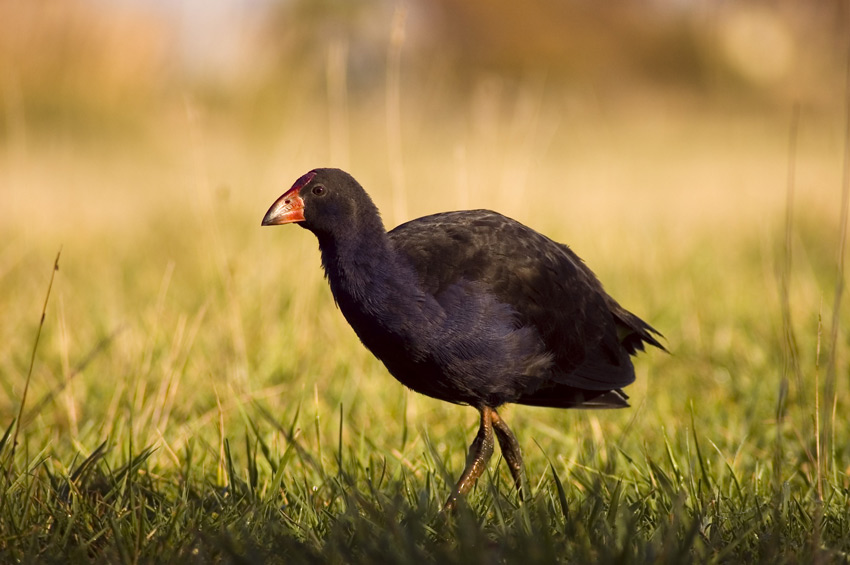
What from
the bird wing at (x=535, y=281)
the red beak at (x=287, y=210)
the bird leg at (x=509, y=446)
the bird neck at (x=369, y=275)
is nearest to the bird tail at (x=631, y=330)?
the bird wing at (x=535, y=281)

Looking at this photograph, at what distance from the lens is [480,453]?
9.09 ft

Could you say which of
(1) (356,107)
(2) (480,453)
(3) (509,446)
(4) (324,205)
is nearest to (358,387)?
(3) (509,446)

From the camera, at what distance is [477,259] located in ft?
9.05

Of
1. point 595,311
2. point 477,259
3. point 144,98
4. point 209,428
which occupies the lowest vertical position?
point 209,428

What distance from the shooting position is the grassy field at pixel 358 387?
87.3 inches

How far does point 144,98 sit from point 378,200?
489 cm

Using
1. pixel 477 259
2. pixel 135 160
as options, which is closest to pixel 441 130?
pixel 135 160

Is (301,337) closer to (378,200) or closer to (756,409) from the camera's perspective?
(756,409)

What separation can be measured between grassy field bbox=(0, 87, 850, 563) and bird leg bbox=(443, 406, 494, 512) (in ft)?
0.28

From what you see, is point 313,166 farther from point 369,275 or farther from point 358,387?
point 369,275

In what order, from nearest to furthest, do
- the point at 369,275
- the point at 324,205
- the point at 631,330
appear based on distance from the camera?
the point at 369,275, the point at 324,205, the point at 631,330

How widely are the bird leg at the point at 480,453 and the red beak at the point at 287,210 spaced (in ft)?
2.59

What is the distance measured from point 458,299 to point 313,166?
2105 mm

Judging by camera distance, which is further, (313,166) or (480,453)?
(313,166)
